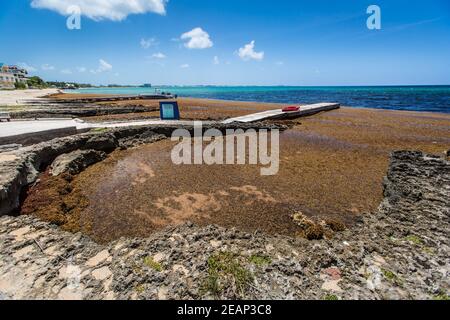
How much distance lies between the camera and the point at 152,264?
3.99 m

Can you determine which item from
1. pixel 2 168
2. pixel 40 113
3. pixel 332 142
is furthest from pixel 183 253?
pixel 40 113

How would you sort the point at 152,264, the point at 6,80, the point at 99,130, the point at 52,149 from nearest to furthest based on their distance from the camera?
the point at 152,264 < the point at 52,149 < the point at 99,130 < the point at 6,80

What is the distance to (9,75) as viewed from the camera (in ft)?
301

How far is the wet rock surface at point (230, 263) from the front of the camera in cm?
342

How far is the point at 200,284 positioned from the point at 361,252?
9.84ft

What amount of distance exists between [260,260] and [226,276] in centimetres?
77

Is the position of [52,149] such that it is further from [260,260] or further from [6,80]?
[6,80]

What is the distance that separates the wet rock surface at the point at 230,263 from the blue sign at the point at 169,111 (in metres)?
14.4

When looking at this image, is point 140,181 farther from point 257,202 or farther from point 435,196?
point 435,196

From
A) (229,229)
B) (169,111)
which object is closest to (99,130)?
(169,111)

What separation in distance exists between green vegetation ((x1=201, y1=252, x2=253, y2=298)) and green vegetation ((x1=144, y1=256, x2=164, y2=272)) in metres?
0.84

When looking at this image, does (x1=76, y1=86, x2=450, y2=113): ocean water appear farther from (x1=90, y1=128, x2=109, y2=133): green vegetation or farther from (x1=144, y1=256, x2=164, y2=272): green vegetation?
(x1=144, y1=256, x2=164, y2=272): green vegetation

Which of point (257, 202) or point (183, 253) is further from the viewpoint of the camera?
point (257, 202)

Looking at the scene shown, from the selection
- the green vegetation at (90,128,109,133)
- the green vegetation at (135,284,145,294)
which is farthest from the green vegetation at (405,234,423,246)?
the green vegetation at (90,128,109,133)
